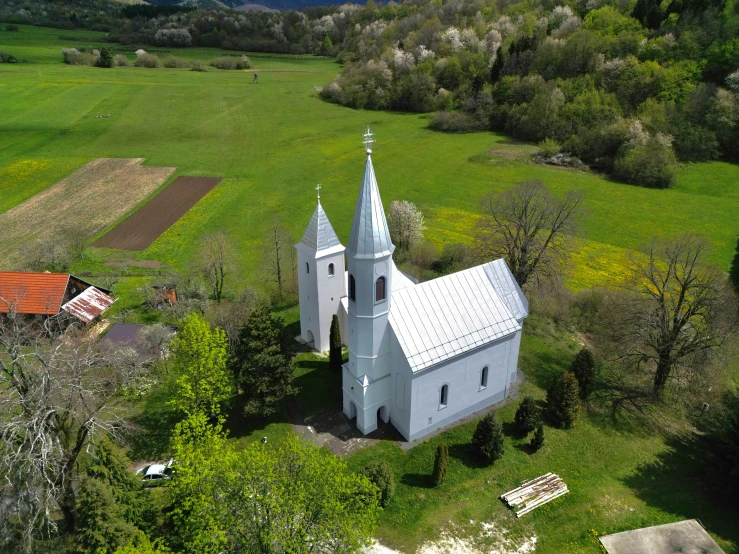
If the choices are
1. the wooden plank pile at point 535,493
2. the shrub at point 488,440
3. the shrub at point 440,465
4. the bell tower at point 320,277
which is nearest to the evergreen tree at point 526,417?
the shrub at point 488,440

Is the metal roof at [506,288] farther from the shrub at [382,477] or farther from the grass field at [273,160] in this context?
the grass field at [273,160]

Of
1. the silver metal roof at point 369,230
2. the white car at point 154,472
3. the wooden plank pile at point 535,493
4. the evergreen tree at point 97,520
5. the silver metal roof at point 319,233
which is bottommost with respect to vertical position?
the wooden plank pile at point 535,493

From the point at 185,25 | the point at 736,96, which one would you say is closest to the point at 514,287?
the point at 736,96

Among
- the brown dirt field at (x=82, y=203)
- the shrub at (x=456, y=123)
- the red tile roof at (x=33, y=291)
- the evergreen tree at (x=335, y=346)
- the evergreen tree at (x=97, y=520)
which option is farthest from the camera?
the shrub at (x=456, y=123)

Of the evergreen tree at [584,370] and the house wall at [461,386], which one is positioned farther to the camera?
the evergreen tree at [584,370]

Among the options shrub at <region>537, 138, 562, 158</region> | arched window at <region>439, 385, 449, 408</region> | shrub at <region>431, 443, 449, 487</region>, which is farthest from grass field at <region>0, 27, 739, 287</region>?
shrub at <region>431, 443, 449, 487</region>

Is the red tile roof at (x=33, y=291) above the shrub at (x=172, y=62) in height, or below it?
below

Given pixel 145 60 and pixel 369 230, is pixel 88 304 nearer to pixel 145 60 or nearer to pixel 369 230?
pixel 369 230

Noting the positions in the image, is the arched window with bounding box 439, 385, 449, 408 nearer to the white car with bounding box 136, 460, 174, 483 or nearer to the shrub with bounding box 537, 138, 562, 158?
the white car with bounding box 136, 460, 174, 483
